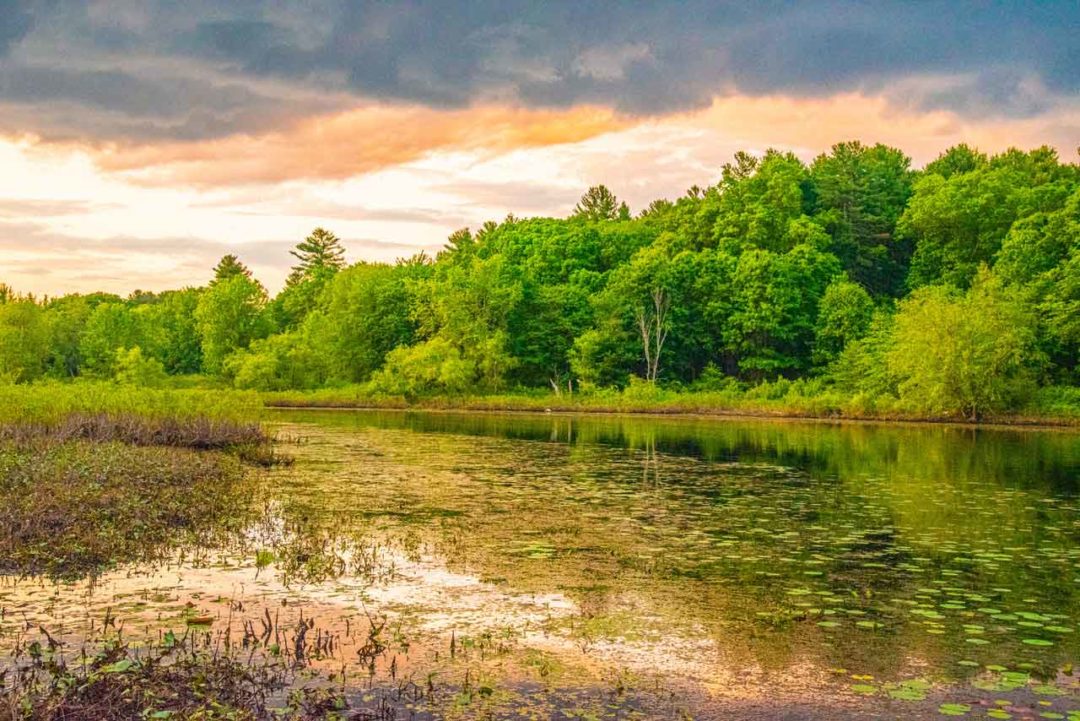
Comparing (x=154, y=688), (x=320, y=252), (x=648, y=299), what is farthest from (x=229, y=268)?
(x=154, y=688)

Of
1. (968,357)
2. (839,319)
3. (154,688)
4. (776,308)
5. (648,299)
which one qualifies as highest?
(648,299)

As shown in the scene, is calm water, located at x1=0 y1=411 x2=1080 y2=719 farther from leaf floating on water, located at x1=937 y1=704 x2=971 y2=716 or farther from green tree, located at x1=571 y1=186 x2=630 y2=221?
green tree, located at x1=571 y1=186 x2=630 y2=221

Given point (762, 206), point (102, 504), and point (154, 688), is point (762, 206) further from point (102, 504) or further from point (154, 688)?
point (154, 688)

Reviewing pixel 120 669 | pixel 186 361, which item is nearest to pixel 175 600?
pixel 120 669

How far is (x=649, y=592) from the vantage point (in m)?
12.1

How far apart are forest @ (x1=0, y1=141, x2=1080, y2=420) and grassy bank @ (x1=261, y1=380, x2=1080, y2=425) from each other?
36 centimetres

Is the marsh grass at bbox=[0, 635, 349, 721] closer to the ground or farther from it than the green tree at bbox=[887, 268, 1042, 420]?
closer to the ground

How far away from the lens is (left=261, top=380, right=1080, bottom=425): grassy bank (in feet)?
176

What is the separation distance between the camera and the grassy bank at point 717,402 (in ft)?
176

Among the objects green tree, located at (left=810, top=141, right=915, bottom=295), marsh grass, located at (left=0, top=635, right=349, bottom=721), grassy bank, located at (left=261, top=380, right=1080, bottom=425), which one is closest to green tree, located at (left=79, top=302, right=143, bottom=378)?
grassy bank, located at (left=261, top=380, right=1080, bottom=425)

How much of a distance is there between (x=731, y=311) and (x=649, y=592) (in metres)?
65.0

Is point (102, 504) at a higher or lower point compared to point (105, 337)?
lower

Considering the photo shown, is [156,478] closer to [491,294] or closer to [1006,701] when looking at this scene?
[1006,701]

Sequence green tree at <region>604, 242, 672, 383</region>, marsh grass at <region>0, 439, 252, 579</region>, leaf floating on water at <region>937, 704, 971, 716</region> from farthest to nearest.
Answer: green tree at <region>604, 242, 672, 383</region>, marsh grass at <region>0, 439, 252, 579</region>, leaf floating on water at <region>937, 704, 971, 716</region>
